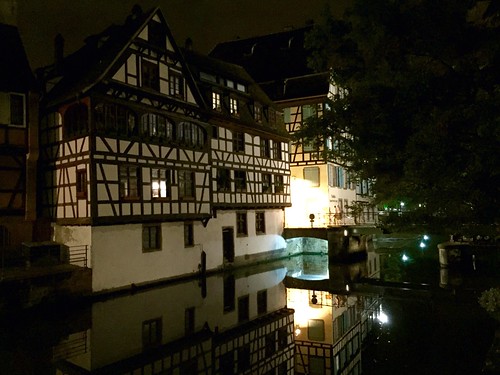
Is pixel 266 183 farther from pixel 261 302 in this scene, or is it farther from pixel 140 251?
pixel 261 302

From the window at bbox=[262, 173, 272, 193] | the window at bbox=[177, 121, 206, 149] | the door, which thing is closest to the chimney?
the window at bbox=[177, 121, 206, 149]

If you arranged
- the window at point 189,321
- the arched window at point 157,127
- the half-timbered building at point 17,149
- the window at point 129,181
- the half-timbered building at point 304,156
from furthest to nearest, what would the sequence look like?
1. the half-timbered building at point 304,156
2. the arched window at point 157,127
3. the window at point 129,181
4. the half-timbered building at point 17,149
5. the window at point 189,321

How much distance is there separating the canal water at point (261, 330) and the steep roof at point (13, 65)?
30.3 ft

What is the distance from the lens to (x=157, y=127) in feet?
68.2

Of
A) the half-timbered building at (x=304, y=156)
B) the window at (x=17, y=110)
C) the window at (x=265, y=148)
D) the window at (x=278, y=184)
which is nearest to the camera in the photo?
the window at (x=17, y=110)

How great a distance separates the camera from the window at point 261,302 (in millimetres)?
16734

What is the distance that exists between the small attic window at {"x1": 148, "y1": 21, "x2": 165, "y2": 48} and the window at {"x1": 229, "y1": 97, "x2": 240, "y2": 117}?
6673 mm

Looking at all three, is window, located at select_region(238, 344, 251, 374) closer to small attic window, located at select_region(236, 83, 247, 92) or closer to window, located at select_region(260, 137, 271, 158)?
window, located at select_region(260, 137, 271, 158)

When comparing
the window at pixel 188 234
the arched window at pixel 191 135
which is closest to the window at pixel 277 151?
the arched window at pixel 191 135

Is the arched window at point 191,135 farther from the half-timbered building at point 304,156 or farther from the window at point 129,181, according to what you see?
the half-timbered building at point 304,156

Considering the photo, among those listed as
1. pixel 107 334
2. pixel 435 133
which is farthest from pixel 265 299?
pixel 435 133

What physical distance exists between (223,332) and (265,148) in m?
18.0

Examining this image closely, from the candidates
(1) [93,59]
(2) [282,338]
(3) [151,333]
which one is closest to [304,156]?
(1) [93,59]

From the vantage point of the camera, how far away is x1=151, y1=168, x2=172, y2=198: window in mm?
20359
